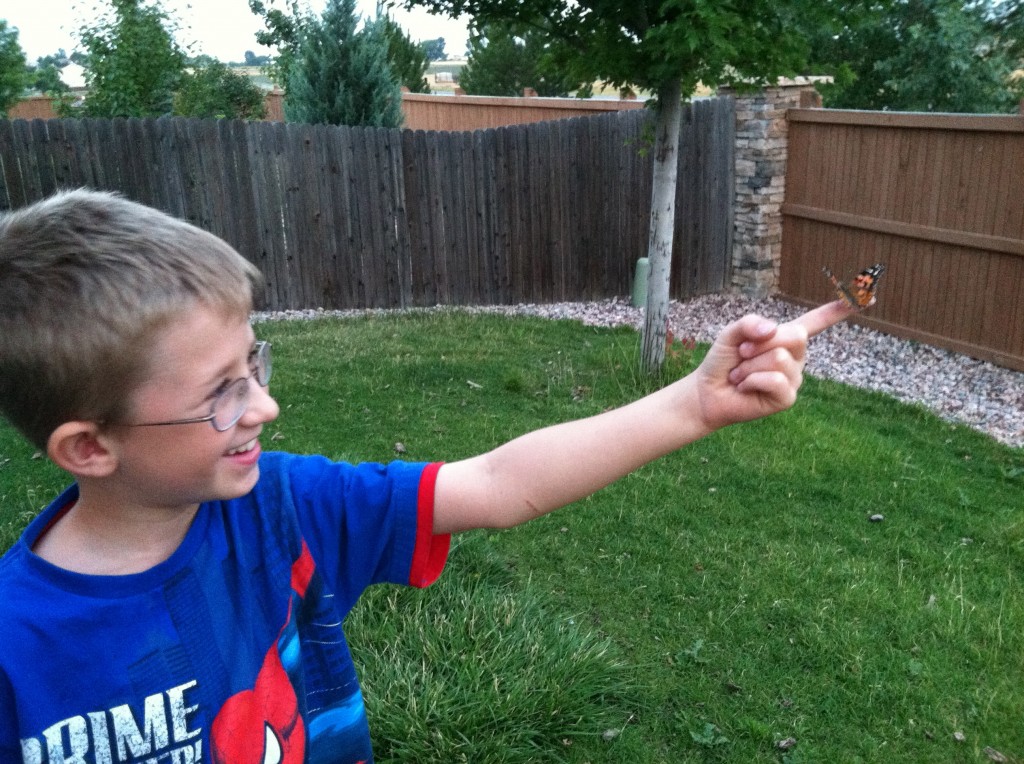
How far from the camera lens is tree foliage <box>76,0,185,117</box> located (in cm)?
1353

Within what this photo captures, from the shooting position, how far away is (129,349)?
1.29 meters

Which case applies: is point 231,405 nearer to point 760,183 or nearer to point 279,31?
point 760,183

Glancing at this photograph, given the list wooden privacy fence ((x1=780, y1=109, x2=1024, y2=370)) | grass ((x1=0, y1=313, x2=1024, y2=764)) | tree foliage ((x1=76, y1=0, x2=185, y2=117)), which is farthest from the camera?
tree foliage ((x1=76, y1=0, x2=185, y2=117))

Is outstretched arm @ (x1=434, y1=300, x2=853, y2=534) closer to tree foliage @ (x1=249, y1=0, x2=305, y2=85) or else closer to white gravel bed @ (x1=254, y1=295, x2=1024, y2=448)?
white gravel bed @ (x1=254, y1=295, x2=1024, y2=448)

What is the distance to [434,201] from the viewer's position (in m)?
10.3

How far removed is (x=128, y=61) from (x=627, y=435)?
14.2 metres

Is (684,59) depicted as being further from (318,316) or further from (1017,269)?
(318,316)

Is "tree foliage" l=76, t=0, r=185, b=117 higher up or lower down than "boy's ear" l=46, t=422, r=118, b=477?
higher up

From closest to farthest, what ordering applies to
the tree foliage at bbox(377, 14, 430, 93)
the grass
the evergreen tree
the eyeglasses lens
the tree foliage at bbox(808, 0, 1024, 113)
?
the eyeglasses lens, the grass, the tree foliage at bbox(808, 0, 1024, 113), the evergreen tree, the tree foliage at bbox(377, 14, 430, 93)

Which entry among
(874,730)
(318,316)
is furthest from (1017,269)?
(318,316)

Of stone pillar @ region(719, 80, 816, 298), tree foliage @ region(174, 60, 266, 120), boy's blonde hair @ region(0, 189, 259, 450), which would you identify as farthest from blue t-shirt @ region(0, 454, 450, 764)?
tree foliage @ region(174, 60, 266, 120)

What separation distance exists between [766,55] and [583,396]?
7.91ft

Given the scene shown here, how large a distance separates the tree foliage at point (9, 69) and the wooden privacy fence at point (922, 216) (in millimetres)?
15227

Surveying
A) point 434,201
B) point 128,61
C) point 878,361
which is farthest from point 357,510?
point 128,61
